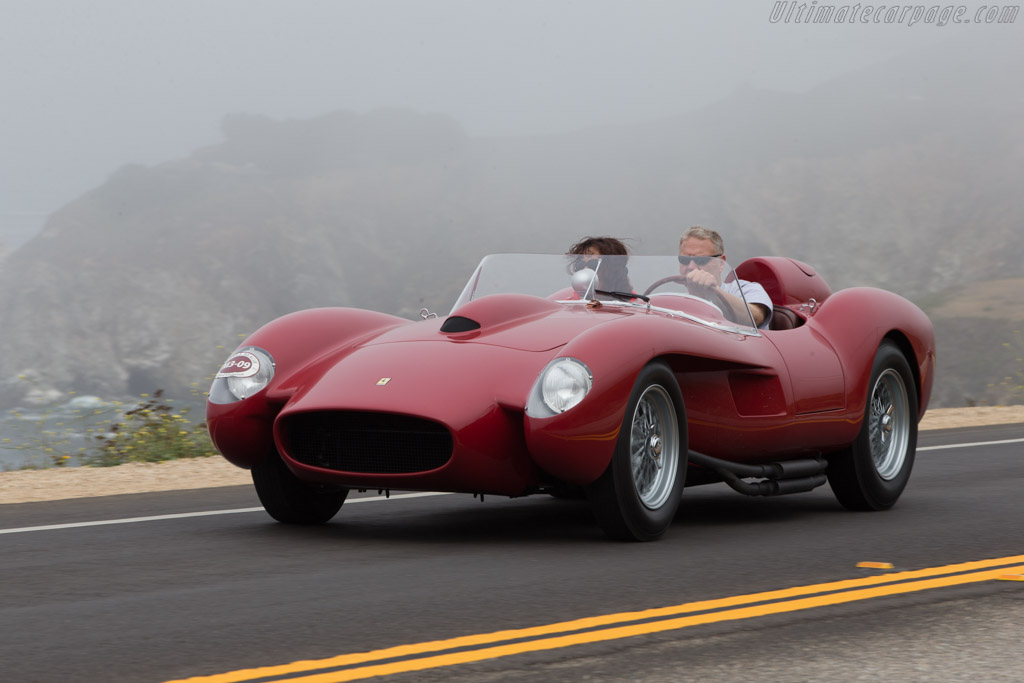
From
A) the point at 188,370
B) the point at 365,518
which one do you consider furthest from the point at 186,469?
the point at 188,370

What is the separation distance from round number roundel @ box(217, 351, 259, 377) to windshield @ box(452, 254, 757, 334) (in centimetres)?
111

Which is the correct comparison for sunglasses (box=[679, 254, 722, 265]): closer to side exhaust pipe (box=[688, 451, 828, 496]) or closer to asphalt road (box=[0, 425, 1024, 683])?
side exhaust pipe (box=[688, 451, 828, 496])

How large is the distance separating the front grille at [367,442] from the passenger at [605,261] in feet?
5.27

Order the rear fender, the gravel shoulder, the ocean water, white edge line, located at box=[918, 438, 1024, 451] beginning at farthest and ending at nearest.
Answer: the ocean water, white edge line, located at box=[918, 438, 1024, 451], the gravel shoulder, the rear fender

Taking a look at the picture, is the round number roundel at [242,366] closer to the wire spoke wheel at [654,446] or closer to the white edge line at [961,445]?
the wire spoke wheel at [654,446]

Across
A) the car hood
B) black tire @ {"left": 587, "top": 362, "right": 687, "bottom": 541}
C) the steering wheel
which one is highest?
the steering wheel

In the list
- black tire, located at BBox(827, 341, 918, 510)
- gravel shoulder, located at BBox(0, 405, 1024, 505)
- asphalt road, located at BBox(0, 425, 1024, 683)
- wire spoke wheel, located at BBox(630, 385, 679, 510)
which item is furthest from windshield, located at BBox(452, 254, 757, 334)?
gravel shoulder, located at BBox(0, 405, 1024, 505)

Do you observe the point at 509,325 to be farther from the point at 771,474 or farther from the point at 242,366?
the point at 771,474

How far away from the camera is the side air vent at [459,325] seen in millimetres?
6586

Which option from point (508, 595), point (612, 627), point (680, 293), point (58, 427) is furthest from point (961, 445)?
point (612, 627)

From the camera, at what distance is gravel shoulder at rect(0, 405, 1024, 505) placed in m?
9.70

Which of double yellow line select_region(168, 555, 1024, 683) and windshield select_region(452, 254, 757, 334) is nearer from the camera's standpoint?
double yellow line select_region(168, 555, 1024, 683)

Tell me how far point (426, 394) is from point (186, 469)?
18.9ft

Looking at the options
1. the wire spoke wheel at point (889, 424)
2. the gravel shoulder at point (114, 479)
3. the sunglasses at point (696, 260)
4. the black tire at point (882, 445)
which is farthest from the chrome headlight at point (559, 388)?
the gravel shoulder at point (114, 479)
